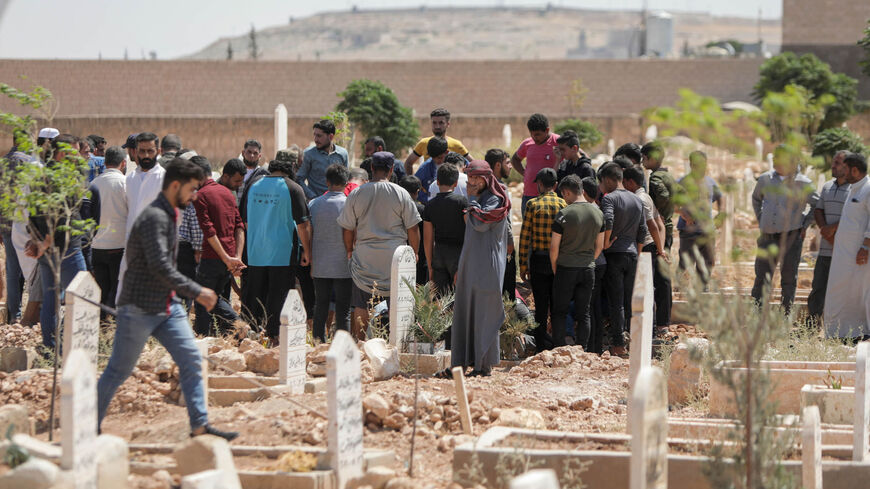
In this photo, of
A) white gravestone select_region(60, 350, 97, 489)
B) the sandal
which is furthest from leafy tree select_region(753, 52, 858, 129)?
→ white gravestone select_region(60, 350, 97, 489)

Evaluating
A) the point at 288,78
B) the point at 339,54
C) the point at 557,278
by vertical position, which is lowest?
the point at 557,278

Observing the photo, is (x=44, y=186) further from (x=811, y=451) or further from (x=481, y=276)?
(x=811, y=451)

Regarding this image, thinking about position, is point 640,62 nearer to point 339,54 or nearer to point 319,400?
point 319,400

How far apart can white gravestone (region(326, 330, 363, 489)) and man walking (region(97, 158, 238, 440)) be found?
807mm

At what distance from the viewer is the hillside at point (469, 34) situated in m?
120

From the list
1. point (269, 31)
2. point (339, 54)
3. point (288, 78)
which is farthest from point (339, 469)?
point (269, 31)

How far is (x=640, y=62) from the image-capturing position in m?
43.2

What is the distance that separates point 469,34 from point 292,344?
12635 centimetres

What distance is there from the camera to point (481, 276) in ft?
26.4

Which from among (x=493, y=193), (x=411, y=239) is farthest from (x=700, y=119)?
(x=411, y=239)

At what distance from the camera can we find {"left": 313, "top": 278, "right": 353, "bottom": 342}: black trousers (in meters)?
8.83

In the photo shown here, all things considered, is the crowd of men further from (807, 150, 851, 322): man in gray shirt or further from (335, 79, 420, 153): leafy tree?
(335, 79, 420, 153): leafy tree

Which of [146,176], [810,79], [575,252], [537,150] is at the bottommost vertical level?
[575,252]

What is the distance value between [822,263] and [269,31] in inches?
5310
